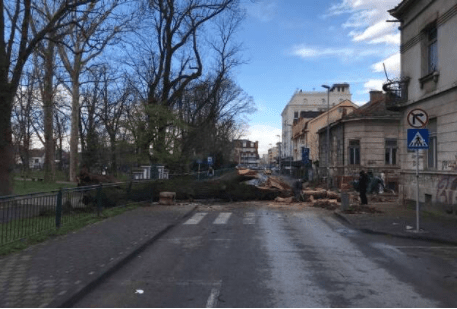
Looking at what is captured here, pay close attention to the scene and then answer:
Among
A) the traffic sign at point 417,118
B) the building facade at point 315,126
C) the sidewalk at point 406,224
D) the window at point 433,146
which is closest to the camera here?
the sidewalk at point 406,224

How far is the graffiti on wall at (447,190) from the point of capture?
15562 millimetres

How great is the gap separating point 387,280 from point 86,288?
14.4ft

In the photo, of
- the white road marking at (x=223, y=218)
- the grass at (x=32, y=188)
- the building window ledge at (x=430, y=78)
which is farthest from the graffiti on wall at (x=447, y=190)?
the grass at (x=32, y=188)

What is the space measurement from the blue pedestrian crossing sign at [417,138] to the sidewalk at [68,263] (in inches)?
284

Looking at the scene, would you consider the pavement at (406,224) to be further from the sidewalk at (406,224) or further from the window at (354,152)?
the window at (354,152)

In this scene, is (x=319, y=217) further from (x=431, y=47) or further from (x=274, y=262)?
(x=274, y=262)

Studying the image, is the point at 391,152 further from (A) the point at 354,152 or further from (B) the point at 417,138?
(B) the point at 417,138

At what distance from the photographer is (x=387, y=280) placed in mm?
7184

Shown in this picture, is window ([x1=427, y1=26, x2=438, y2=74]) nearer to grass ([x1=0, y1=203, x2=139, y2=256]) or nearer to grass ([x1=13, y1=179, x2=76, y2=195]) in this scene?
grass ([x1=0, y1=203, x2=139, y2=256])

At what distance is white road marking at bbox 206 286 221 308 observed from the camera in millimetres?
5805

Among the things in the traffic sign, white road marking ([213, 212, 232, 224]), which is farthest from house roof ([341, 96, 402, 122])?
the traffic sign

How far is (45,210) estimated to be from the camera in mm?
11703

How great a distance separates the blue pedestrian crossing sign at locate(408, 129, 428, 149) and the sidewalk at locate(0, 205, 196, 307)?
7216 millimetres

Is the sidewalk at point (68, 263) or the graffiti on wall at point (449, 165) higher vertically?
the graffiti on wall at point (449, 165)
